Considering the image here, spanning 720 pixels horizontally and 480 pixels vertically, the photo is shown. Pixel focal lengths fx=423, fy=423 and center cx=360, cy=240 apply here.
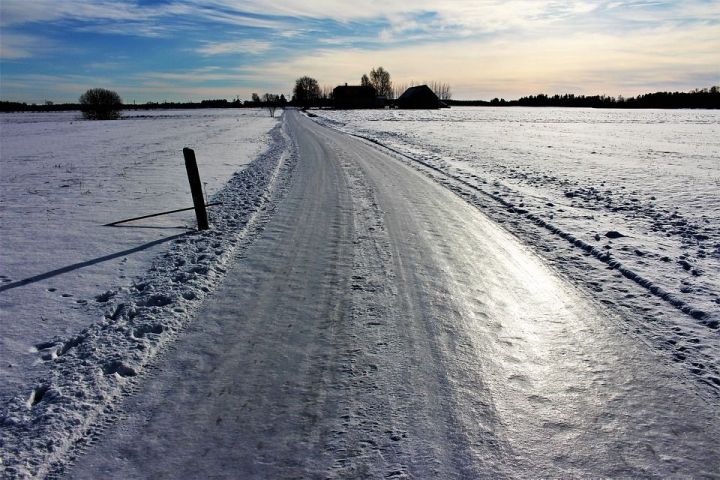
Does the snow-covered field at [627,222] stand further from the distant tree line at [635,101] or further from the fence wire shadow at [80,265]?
the distant tree line at [635,101]

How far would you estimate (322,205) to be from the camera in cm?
871

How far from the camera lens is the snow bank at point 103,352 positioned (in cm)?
271

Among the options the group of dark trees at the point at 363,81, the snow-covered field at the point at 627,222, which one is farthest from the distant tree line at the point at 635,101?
the snow-covered field at the point at 627,222

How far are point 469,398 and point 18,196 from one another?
12163mm

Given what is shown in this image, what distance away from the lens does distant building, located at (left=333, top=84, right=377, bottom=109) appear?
101812 mm

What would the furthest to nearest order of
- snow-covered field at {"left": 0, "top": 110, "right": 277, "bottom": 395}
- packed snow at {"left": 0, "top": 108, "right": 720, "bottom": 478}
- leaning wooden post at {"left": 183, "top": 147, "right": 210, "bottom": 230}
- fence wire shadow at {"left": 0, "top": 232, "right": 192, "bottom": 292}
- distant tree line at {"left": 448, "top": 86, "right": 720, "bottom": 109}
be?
distant tree line at {"left": 448, "top": 86, "right": 720, "bottom": 109}
leaning wooden post at {"left": 183, "top": 147, "right": 210, "bottom": 230}
fence wire shadow at {"left": 0, "top": 232, "right": 192, "bottom": 292}
snow-covered field at {"left": 0, "top": 110, "right": 277, "bottom": 395}
packed snow at {"left": 0, "top": 108, "right": 720, "bottom": 478}

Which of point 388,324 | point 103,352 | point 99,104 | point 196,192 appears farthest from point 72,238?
point 99,104

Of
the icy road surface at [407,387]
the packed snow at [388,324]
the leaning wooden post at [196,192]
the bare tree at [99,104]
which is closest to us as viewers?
the icy road surface at [407,387]

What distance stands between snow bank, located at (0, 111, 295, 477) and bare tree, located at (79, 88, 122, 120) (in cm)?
7467

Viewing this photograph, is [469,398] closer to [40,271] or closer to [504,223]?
[504,223]

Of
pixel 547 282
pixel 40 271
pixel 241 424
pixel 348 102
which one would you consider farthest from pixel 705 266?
pixel 348 102

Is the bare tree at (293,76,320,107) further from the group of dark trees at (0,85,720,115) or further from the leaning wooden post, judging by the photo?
the leaning wooden post

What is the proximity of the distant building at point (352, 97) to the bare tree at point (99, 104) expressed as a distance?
49.3 meters

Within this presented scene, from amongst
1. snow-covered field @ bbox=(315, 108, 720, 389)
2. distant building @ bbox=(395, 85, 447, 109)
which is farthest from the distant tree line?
snow-covered field @ bbox=(315, 108, 720, 389)
